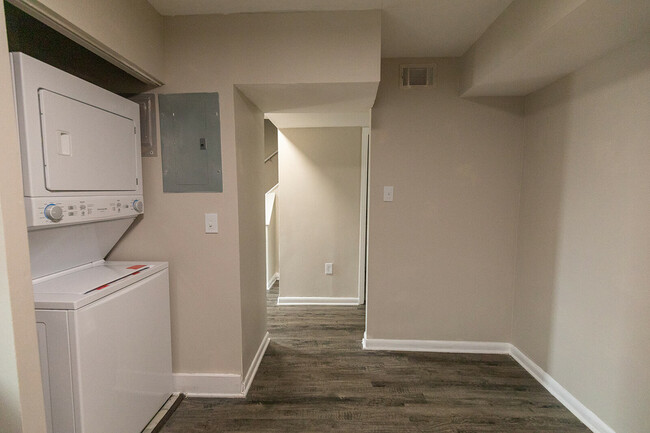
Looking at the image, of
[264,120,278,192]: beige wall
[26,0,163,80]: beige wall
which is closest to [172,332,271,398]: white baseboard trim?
[26,0,163,80]: beige wall

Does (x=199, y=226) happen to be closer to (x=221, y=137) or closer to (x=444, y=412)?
(x=221, y=137)

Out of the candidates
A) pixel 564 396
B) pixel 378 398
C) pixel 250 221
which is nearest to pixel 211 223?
pixel 250 221

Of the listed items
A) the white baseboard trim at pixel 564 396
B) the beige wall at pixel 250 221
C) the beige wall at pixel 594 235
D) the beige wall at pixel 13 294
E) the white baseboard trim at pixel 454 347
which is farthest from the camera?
the white baseboard trim at pixel 454 347

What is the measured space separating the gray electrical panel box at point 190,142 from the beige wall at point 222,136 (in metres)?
0.04

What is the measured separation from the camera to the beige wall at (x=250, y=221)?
68.5 inches

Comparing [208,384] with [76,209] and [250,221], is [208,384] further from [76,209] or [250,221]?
[76,209]

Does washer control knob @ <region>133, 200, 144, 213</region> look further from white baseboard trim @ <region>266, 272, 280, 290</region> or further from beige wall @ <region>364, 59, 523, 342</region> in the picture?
white baseboard trim @ <region>266, 272, 280, 290</region>

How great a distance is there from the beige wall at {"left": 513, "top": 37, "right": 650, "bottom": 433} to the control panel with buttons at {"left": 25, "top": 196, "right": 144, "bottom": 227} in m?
2.44

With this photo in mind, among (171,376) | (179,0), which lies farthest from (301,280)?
(179,0)

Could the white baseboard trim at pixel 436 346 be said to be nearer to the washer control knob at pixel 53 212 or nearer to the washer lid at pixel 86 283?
the washer lid at pixel 86 283

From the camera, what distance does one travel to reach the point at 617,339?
4.60ft

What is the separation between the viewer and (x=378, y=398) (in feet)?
5.73

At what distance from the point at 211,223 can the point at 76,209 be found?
627mm

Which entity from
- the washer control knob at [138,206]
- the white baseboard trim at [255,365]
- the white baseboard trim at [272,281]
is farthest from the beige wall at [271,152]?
the washer control knob at [138,206]
